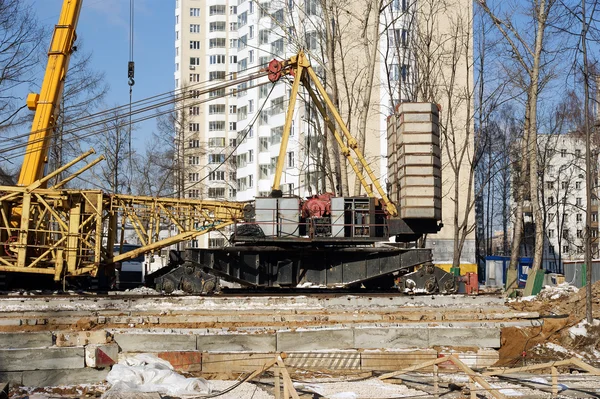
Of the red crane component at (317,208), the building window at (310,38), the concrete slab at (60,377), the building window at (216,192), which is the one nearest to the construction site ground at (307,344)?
the concrete slab at (60,377)

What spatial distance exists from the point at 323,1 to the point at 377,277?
15384 millimetres

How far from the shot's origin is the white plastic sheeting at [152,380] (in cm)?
1114

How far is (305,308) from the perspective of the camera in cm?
1717

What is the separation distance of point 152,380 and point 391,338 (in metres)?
4.90

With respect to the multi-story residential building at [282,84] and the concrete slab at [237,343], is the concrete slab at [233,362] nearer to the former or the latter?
the concrete slab at [237,343]

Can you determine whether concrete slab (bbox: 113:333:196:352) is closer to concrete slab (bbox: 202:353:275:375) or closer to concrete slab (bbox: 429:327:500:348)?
concrete slab (bbox: 202:353:275:375)

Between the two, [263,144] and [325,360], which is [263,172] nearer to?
[263,144]

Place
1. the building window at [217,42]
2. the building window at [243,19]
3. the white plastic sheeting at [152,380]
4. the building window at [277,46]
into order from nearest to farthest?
the white plastic sheeting at [152,380] < the building window at [277,46] < the building window at [243,19] < the building window at [217,42]

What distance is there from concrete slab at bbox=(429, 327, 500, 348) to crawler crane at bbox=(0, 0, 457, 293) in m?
5.70

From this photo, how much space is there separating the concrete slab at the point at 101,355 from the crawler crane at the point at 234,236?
7292mm

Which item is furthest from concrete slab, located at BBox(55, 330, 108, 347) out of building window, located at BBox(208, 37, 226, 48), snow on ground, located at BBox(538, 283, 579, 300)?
building window, located at BBox(208, 37, 226, 48)

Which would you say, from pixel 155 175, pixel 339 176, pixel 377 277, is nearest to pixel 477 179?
pixel 155 175

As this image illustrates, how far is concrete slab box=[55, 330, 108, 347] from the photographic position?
1309 centimetres

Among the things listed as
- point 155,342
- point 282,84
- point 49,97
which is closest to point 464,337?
point 155,342
